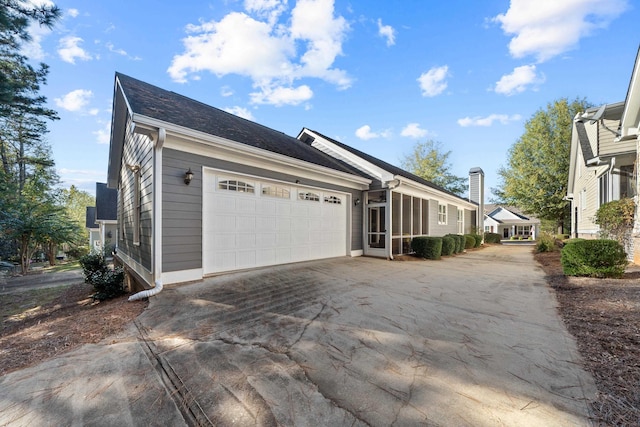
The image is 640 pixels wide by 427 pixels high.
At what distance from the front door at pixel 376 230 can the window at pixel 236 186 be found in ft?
17.0

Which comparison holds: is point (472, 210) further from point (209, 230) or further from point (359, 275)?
point (209, 230)

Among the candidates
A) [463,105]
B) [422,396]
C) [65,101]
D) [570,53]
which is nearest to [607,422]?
[422,396]

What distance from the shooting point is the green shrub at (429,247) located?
995cm

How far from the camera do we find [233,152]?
602cm

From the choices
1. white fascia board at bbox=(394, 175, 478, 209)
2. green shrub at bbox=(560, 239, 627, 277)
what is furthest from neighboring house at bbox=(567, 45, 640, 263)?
white fascia board at bbox=(394, 175, 478, 209)

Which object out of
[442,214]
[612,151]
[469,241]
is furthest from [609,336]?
[469,241]

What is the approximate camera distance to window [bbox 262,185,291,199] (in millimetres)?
6840

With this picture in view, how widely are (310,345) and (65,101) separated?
21.5 m

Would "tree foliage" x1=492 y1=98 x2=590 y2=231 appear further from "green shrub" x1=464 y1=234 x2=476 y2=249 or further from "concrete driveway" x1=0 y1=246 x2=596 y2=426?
"concrete driveway" x1=0 y1=246 x2=596 y2=426

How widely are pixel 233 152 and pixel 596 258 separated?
27.9ft

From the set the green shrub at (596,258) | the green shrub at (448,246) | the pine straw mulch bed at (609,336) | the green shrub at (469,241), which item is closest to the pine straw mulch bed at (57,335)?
the pine straw mulch bed at (609,336)

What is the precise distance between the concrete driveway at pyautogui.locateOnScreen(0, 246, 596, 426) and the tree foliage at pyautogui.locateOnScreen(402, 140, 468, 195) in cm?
2507

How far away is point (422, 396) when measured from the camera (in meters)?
2.00

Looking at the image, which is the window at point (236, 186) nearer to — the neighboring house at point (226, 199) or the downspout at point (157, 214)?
the neighboring house at point (226, 199)
